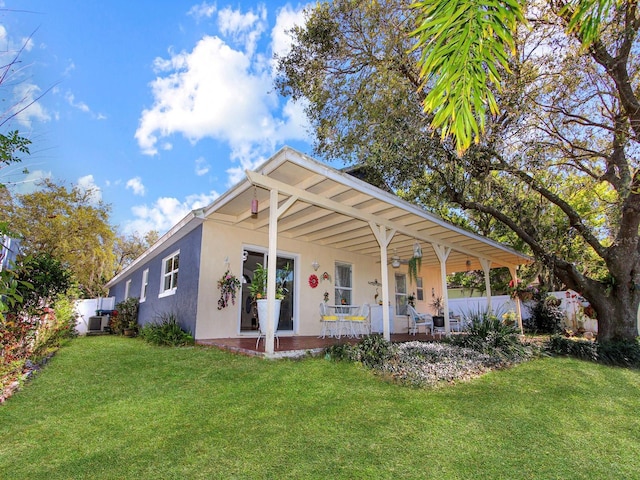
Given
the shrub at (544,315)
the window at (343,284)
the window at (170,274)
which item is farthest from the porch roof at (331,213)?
the shrub at (544,315)

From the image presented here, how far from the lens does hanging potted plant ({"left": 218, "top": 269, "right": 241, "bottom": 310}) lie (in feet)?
24.8

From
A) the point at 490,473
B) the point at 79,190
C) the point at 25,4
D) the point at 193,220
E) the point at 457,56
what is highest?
the point at 79,190

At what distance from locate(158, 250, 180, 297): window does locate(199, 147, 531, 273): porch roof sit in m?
2.36

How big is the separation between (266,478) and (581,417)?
10.8ft

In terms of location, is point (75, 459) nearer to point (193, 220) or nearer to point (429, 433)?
point (429, 433)

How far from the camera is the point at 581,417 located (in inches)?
139

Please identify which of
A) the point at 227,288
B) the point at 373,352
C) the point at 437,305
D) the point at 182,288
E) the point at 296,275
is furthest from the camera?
the point at 437,305

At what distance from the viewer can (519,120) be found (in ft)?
25.2

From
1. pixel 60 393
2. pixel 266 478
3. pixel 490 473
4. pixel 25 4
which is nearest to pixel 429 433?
pixel 490 473

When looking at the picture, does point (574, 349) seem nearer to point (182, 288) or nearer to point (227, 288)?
point (227, 288)

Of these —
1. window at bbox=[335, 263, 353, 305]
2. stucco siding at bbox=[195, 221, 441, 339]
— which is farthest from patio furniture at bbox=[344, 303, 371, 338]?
stucco siding at bbox=[195, 221, 441, 339]

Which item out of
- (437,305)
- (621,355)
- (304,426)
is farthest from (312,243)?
A: (621,355)

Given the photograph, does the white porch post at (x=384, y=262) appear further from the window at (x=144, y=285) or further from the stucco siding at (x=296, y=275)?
the window at (x=144, y=285)

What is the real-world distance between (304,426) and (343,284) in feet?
24.6
